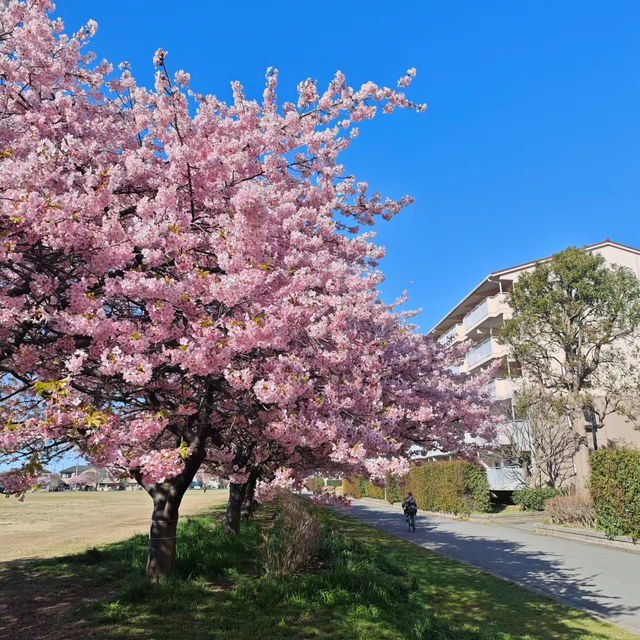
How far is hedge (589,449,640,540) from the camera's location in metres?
17.2

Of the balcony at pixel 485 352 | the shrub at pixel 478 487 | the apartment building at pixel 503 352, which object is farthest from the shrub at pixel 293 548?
the balcony at pixel 485 352

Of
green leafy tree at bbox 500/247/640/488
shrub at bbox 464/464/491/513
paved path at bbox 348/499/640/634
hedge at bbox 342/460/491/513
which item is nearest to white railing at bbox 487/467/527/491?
shrub at bbox 464/464/491/513

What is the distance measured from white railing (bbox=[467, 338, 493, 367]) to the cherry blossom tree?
29.2 metres

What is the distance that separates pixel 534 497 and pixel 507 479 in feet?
17.7

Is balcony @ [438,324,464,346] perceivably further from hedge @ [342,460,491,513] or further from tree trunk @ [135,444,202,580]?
tree trunk @ [135,444,202,580]

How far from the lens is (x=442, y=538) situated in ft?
66.6

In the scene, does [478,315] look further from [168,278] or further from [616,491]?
[168,278]

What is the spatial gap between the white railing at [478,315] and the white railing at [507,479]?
10999mm

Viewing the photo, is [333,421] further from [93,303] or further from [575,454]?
[575,454]

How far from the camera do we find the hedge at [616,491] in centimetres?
1720

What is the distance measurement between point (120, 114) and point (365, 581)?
8.34m

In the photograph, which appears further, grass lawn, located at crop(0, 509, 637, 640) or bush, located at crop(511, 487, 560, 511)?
bush, located at crop(511, 487, 560, 511)

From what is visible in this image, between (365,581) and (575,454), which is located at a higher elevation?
(575,454)

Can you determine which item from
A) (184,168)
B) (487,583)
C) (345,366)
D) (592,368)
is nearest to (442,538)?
(487,583)
